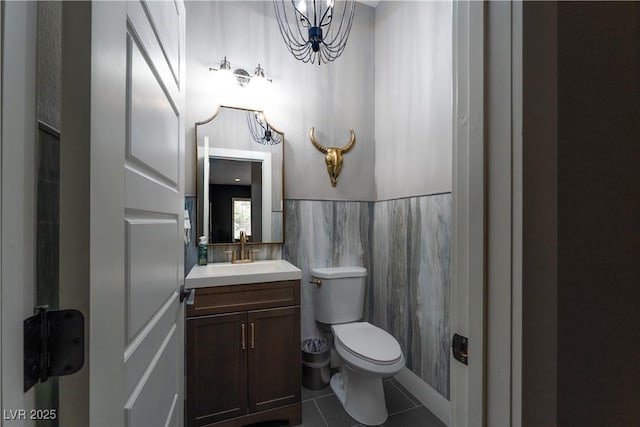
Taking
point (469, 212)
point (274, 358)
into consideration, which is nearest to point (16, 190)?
point (469, 212)

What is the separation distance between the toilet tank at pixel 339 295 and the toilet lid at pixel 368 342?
0.09 metres

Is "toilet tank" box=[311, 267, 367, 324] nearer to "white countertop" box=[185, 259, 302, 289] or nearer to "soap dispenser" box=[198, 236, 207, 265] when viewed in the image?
"white countertop" box=[185, 259, 302, 289]

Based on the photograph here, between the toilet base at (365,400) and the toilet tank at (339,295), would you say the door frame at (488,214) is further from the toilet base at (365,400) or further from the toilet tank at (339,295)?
the toilet tank at (339,295)

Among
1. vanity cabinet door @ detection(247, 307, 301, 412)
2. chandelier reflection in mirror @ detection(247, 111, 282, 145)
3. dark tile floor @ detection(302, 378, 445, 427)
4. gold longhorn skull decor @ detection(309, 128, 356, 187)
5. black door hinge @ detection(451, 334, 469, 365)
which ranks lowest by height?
dark tile floor @ detection(302, 378, 445, 427)

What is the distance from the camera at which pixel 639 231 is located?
57cm

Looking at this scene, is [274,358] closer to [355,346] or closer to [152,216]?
[355,346]

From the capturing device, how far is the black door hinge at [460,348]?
1.80 feet

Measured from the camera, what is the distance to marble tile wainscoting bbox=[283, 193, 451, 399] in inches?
62.0

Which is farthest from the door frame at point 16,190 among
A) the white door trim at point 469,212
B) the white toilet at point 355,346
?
the white toilet at point 355,346

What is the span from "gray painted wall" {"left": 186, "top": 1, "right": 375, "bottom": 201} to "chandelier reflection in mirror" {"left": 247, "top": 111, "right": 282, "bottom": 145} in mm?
68

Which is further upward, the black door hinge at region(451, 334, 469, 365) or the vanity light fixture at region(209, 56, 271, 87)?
the vanity light fixture at region(209, 56, 271, 87)

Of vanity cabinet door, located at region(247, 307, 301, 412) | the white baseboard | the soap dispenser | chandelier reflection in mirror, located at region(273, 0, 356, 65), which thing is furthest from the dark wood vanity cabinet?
chandelier reflection in mirror, located at region(273, 0, 356, 65)

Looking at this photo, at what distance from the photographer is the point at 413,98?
1.81 metres

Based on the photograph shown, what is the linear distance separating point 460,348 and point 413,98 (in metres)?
1.67
